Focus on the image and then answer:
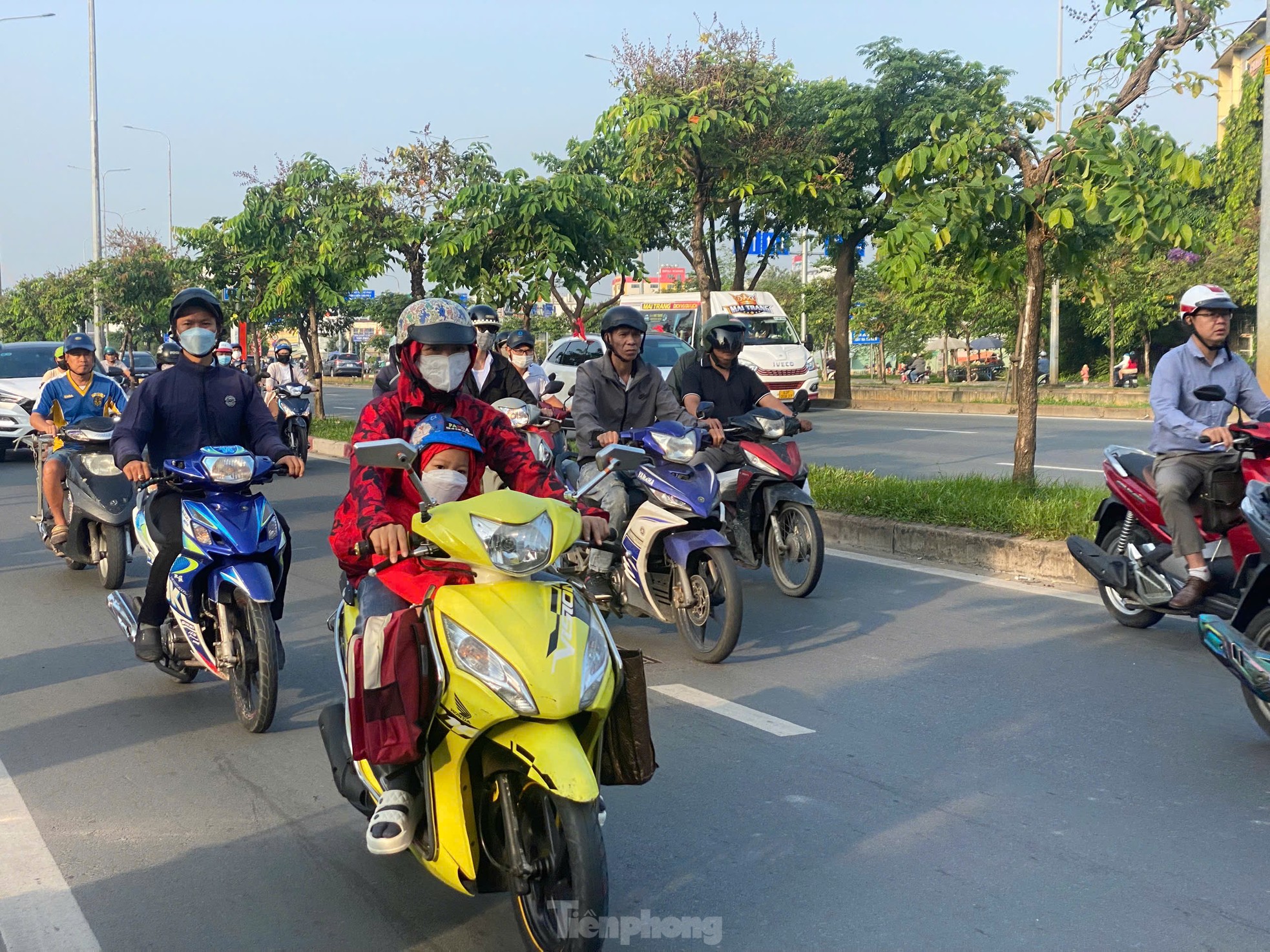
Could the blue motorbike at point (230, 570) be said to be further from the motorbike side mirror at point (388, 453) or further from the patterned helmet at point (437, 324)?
the motorbike side mirror at point (388, 453)

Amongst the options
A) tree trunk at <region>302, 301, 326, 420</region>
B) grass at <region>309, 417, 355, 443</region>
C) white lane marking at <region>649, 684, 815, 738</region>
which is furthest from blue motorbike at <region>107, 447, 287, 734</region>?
tree trunk at <region>302, 301, 326, 420</region>

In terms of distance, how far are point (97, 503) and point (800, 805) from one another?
593 centimetres

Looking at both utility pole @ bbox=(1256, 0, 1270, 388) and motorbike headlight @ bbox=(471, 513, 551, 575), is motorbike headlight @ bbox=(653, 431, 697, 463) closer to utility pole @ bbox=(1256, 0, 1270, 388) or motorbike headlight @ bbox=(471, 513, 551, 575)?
motorbike headlight @ bbox=(471, 513, 551, 575)

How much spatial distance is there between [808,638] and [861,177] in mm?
24165

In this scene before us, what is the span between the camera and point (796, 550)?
8078 mm

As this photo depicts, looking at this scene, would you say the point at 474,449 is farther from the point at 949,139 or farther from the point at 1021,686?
the point at 949,139

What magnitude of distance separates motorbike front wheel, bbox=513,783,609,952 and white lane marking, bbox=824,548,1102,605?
535 centimetres

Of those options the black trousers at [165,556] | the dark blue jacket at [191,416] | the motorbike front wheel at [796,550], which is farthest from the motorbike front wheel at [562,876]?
the motorbike front wheel at [796,550]

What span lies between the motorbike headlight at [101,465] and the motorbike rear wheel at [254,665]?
3.28 metres

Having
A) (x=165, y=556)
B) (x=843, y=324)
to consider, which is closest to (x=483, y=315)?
(x=165, y=556)

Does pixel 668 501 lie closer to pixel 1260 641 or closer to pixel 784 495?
pixel 784 495

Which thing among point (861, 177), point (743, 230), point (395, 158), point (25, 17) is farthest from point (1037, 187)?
point (25, 17)

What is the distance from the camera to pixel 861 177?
96.8ft

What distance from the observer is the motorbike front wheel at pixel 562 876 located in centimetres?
302
